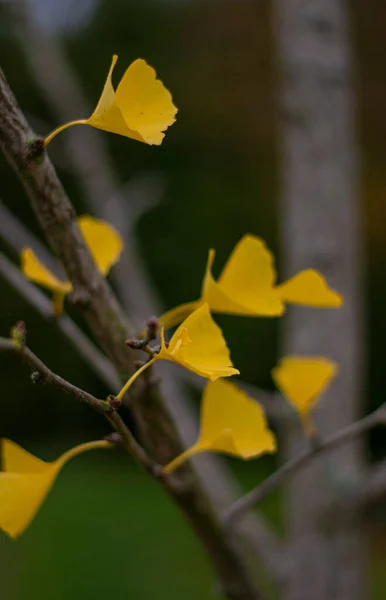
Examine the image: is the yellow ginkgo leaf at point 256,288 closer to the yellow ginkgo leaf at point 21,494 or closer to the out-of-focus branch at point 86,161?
the yellow ginkgo leaf at point 21,494

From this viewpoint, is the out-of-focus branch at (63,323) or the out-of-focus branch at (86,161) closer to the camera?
the out-of-focus branch at (63,323)

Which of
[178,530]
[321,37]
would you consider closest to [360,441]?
[321,37]

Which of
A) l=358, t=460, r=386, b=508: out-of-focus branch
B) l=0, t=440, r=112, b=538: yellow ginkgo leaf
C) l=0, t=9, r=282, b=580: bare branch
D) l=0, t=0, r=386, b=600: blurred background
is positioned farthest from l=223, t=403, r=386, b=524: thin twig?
l=0, t=0, r=386, b=600: blurred background

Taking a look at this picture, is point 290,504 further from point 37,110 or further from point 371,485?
point 37,110

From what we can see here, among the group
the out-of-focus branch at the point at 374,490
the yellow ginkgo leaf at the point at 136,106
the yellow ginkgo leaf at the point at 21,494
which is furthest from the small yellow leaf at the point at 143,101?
the out-of-focus branch at the point at 374,490

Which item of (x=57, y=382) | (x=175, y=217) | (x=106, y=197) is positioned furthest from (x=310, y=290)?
(x=175, y=217)

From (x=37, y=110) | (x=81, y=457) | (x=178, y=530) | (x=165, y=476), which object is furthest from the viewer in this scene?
(x=81, y=457)

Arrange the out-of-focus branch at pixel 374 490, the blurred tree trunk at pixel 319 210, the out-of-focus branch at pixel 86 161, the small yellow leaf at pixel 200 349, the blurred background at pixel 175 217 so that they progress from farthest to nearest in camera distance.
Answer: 1. the blurred background at pixel 175 217
2. the out-of-focus branch at pixel 86 161
3. the blurred tree trunk at pixel 319 210
4. the out-of-focus branch at pixel 374 490
5. the small yellow leaf at pixel 200 349
